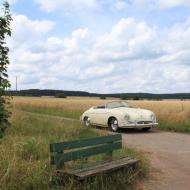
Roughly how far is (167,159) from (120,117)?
26.8 feet

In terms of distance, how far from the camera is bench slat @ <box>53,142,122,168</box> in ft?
26.1

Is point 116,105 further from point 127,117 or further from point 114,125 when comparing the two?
point 127,117

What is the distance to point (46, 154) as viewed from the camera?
9.62 metres

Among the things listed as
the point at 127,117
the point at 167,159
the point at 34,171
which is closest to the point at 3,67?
the point at 34,171

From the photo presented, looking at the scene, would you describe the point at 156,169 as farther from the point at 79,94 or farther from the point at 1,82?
the point at 79,94

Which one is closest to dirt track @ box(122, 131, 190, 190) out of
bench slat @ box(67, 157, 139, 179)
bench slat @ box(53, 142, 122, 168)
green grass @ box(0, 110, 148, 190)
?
green grass @ box(0, 110, 148, 190)

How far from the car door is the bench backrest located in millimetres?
11048

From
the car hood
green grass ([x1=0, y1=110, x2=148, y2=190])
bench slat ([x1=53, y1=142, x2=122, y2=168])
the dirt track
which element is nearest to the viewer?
green grass ([x1=0, y1=110, x2=148, y2=190])

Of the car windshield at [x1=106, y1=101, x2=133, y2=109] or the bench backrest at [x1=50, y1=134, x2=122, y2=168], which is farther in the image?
the car windshield at [x1=106, y1=101, x2=133, y2=109]

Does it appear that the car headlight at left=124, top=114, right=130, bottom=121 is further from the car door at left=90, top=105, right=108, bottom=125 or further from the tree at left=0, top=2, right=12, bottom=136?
the tree at left=0, top=2, right=12, bottom=136

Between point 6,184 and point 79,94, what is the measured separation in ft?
371

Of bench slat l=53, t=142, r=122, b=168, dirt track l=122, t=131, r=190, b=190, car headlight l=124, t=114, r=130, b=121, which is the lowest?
dirt track l=122, t=131, r=190, b=190

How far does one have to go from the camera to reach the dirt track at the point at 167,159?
894 centimetres

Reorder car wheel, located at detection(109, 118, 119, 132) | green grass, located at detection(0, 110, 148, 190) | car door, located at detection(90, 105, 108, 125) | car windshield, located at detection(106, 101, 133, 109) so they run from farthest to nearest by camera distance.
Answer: car windshield, located at detection(106, 101, 133, 109), car door, located at detection(90, 105, 108, 125), car wheel, located at detection(109, 118, 119, 132), green grass, located at detection(0, 110, 148, 190)
